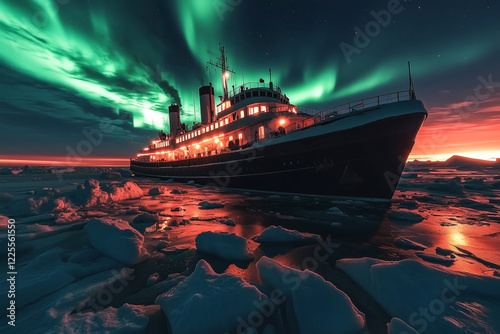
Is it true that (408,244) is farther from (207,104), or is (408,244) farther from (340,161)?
(207,104)

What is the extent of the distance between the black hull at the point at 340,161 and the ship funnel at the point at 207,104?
470 inches

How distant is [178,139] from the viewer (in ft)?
100

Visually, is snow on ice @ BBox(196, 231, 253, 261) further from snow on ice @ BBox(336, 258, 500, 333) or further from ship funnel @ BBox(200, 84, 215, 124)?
ship funnel @ BBox(200, 84, 215, 124)

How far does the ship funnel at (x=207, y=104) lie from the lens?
25562 mm

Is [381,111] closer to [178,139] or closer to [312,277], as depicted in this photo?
[312,277]

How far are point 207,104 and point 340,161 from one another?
20388 millimetres

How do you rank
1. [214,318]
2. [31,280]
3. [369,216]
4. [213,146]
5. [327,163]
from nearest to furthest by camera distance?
[214,318] → [31,280] → [369,216] → [327,163] → [213,146]

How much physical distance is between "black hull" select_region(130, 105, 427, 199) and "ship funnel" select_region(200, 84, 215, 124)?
11946 mm

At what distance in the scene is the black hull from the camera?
10.0m

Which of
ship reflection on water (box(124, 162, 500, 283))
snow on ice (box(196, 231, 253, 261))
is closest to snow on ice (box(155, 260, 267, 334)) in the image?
ship reflection on water (box(124, 162, 500, 283))

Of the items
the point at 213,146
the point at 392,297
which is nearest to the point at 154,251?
the point at 392,297

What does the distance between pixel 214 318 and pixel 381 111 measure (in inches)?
468

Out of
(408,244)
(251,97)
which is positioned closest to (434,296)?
(408,244)

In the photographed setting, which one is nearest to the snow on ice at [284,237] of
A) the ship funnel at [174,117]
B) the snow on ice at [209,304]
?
the snow on ice at [209,304]
